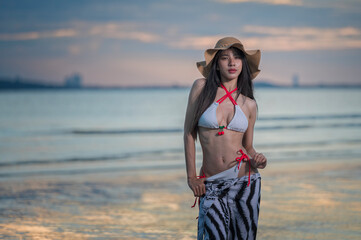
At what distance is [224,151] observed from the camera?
3930 millimetres

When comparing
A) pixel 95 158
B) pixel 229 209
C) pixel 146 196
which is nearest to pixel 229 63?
pixel 229 209

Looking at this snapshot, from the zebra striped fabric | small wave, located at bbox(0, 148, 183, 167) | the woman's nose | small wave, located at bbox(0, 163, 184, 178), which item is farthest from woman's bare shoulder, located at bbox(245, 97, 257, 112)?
small wave, located at bbox(0, 148, 183, 167)

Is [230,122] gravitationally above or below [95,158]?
above

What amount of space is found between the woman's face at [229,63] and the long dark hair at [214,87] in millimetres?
32

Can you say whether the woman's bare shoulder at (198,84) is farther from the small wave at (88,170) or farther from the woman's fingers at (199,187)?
the small wave at (88,170)

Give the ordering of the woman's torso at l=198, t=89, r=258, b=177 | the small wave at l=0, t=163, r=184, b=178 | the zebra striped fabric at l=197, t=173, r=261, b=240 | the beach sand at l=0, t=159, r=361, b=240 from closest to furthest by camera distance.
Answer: the zebra striped fabric at l=197, t=173, r=261, b=240 → the woman's torso at l=198, t=89, r=258, b=177 → the beach sand at l=0, t=159, r=361, b=240 → the small wave at l=0, t=163, r=184, b=178

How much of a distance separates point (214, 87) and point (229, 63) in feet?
0.64

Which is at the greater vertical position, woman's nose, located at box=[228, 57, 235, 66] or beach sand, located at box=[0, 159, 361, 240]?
woman's nose, located at box=[228, 57, 235, 66]

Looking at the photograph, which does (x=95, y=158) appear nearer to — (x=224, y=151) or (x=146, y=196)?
(x=146, y=196)

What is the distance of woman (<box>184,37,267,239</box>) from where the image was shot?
12.7 feet

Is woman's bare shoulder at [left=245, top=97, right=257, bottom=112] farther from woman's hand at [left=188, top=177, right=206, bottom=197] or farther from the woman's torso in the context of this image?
woman's hand at [left=188, top=177, right=206, bottom=197]

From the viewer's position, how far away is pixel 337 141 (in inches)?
755

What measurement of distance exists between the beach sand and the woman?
2.16m

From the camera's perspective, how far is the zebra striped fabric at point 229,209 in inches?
150
